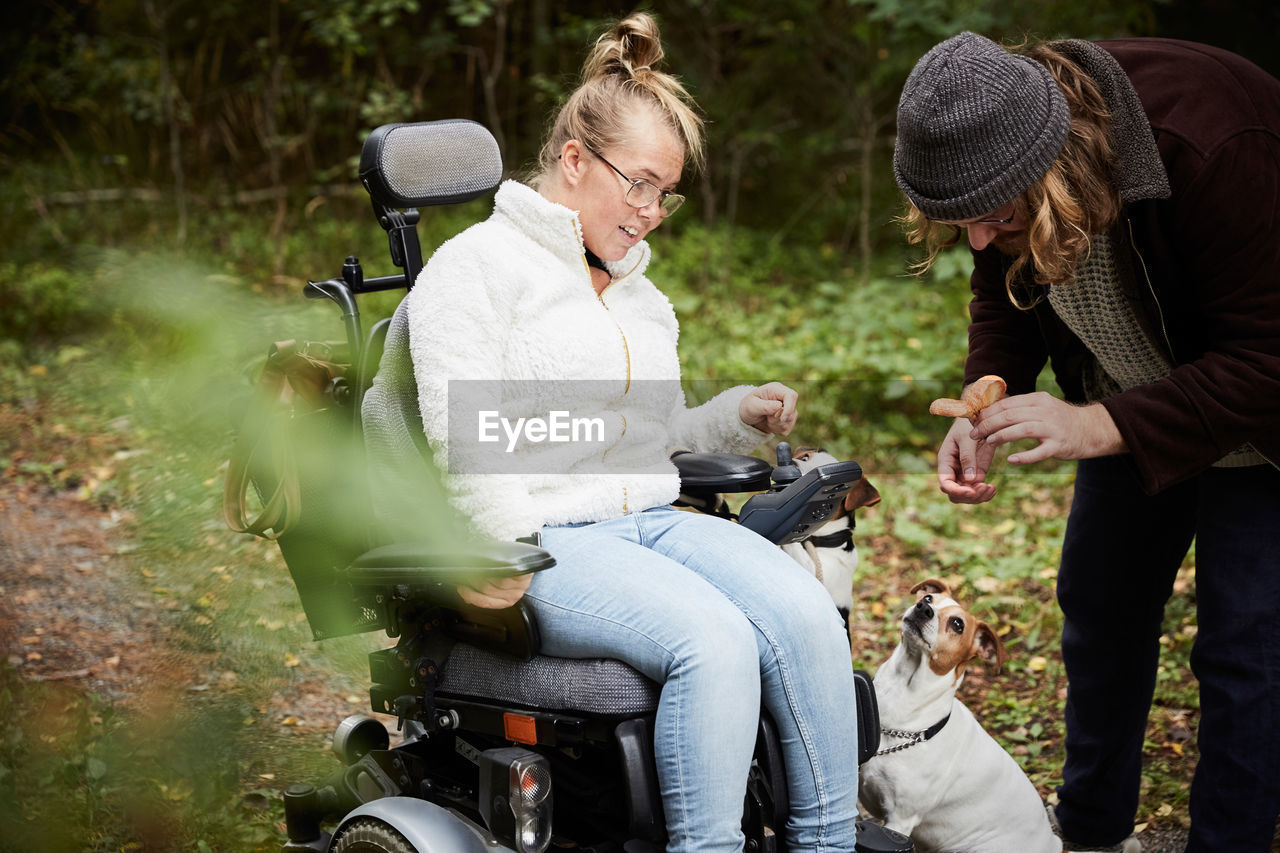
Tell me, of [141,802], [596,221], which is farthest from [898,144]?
[141,802]

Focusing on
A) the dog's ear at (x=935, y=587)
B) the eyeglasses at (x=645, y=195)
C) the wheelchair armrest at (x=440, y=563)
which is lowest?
the dog's ear at (x=935, y=587)

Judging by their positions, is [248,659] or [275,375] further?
[248,659]

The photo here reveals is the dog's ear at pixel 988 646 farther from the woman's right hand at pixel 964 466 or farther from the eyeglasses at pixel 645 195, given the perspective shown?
the eyeglasses at pixel 645 195

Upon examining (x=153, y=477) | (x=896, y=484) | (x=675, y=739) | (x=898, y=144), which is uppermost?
(x=898, y=144)

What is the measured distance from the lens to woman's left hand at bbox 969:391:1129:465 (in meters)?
1.89

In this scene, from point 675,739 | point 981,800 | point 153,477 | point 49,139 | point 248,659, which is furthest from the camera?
point 49,139

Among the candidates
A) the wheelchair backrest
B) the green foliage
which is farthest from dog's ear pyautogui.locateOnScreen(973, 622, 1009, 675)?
the green foliage

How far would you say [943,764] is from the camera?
247cm

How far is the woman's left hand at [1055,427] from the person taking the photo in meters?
1.89

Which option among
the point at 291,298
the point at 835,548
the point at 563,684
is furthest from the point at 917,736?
the point at 291,298

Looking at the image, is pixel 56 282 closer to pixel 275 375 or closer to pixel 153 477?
pixel 153 477

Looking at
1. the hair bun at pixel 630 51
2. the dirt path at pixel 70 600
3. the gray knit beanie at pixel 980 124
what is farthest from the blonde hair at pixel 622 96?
the dirt path at pixel 70 600

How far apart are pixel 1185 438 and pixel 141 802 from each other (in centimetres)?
220

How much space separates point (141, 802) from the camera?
247 centimetres
